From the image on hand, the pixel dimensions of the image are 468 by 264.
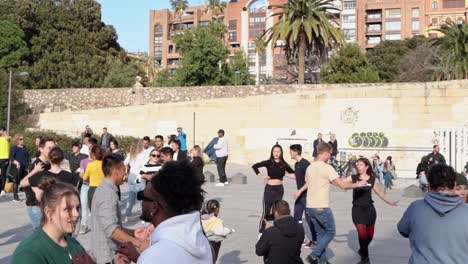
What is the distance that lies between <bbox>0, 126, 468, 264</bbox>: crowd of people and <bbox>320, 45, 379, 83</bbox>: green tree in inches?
1870

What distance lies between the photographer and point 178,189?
294 cm

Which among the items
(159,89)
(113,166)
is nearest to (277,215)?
(113,166)

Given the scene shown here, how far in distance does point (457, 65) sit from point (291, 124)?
13.2 m

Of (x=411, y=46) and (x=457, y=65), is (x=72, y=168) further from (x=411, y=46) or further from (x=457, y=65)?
(x=411, y=46)

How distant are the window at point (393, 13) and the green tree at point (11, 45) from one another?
52843mm

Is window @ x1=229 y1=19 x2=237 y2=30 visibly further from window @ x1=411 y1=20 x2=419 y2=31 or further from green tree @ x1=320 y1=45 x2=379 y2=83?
green tree @ x1=320 y1=45 x2=379 y2=83

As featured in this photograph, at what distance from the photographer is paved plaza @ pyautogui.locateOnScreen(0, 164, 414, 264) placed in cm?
1018

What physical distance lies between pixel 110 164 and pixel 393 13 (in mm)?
90890

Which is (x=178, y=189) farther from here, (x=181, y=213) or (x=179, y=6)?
(x=179, y=6)

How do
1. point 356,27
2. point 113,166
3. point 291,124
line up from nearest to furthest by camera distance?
1. point 113,166
2. point 291,124
3. point 356,27

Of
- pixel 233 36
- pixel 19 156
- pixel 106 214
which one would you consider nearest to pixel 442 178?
pixel 106 214

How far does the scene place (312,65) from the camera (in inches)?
2950

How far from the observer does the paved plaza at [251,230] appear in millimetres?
10180

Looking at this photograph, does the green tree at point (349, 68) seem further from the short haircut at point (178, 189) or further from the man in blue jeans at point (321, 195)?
the short haircut at point (178, 189)
